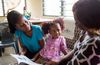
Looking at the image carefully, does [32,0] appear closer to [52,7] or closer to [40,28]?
[52,7]

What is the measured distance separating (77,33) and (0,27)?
6.04ft

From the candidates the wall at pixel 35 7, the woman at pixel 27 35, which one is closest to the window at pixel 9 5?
the wall at pixel 35 7

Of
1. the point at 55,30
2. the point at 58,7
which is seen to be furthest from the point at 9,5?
the point at 55,30

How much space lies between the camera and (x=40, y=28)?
1.97m

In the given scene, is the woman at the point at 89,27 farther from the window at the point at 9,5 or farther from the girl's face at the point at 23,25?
the window at the point at 9,5

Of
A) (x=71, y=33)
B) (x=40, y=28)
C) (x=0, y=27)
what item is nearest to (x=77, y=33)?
(x=71, y=33)

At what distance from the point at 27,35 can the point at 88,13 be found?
111cm

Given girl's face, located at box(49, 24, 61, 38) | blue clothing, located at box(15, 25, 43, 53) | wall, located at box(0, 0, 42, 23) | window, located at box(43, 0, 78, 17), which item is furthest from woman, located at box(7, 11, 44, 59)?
wall, located at box(0, 0, 42, 23)

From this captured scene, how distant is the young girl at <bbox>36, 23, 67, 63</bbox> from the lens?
6.03 feet

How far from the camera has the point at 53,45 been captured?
1896mm

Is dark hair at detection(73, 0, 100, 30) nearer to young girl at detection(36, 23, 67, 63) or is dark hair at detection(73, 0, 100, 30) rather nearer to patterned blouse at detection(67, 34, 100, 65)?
patterned blouse at detection(67, 34, 100, 65)

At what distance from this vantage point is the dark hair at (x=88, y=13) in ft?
3.02

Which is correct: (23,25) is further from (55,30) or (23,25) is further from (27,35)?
(55,30)

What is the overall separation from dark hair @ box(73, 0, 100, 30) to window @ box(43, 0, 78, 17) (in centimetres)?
308
